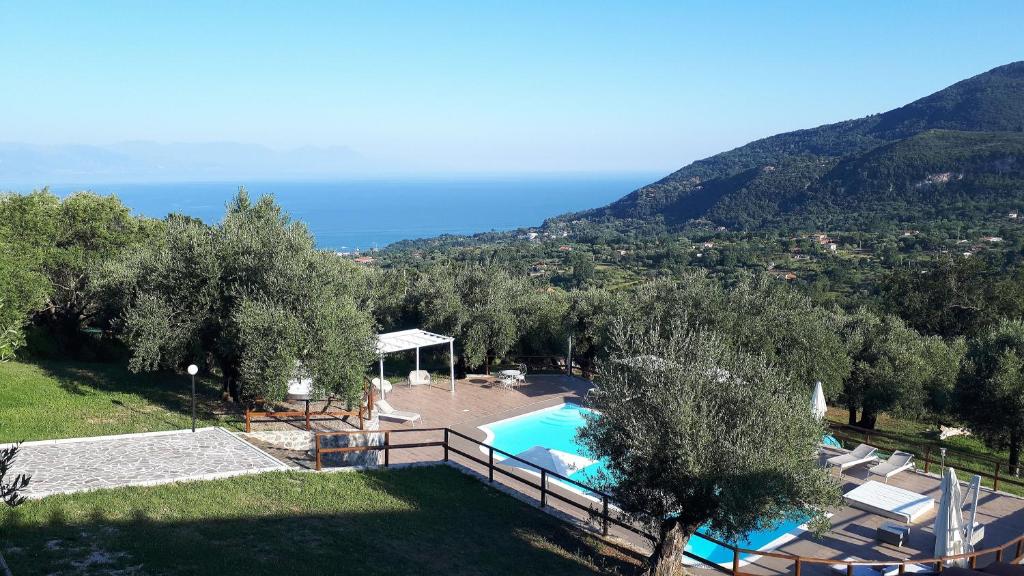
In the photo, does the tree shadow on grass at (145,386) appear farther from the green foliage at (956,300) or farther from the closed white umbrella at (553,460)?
the green foliage at (956,300)

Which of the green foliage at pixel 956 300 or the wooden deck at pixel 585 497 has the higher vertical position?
the green foliage at pixel 956 300

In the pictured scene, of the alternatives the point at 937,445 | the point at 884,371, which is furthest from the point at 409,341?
the point at 937,445

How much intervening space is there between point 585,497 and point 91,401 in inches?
442

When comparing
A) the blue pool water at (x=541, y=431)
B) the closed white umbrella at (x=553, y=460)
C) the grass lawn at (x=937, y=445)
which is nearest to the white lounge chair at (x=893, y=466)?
the grass lawn at (x=937, y=445)

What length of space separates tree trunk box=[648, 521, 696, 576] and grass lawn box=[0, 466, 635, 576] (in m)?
0.69

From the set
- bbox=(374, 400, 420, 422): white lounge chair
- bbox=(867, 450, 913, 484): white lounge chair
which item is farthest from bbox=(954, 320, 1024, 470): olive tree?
bbox=(374, 400, 420, 422): white lounge chair

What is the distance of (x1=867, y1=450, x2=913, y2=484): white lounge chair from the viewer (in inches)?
533

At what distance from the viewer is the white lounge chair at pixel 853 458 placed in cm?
1362

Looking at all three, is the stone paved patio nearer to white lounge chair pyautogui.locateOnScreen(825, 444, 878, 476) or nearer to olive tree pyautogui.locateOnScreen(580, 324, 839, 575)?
olive tree pyautogui.locateOnScreen(580, 324, 839, 575)

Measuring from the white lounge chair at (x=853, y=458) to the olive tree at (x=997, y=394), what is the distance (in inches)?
124

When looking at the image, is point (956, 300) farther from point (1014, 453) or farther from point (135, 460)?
point (135, 460)

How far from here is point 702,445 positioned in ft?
A: 26.2

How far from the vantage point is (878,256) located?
71812 millimetres

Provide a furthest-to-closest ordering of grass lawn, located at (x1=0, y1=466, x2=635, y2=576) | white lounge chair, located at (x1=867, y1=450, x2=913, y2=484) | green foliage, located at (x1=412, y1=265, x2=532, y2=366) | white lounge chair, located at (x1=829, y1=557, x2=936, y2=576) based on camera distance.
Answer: green foliage, located at (x1=412, y1=265, x2=532, y2=366)
white lounge chair, located at (x1=867, y1=450, x2=913, y2=484)
white lounge chair, located at (x1=829, y1=557, x2=936, y2=576)
grass lawn, located at (x1=0, y1=466, x2=635, y2=576)
